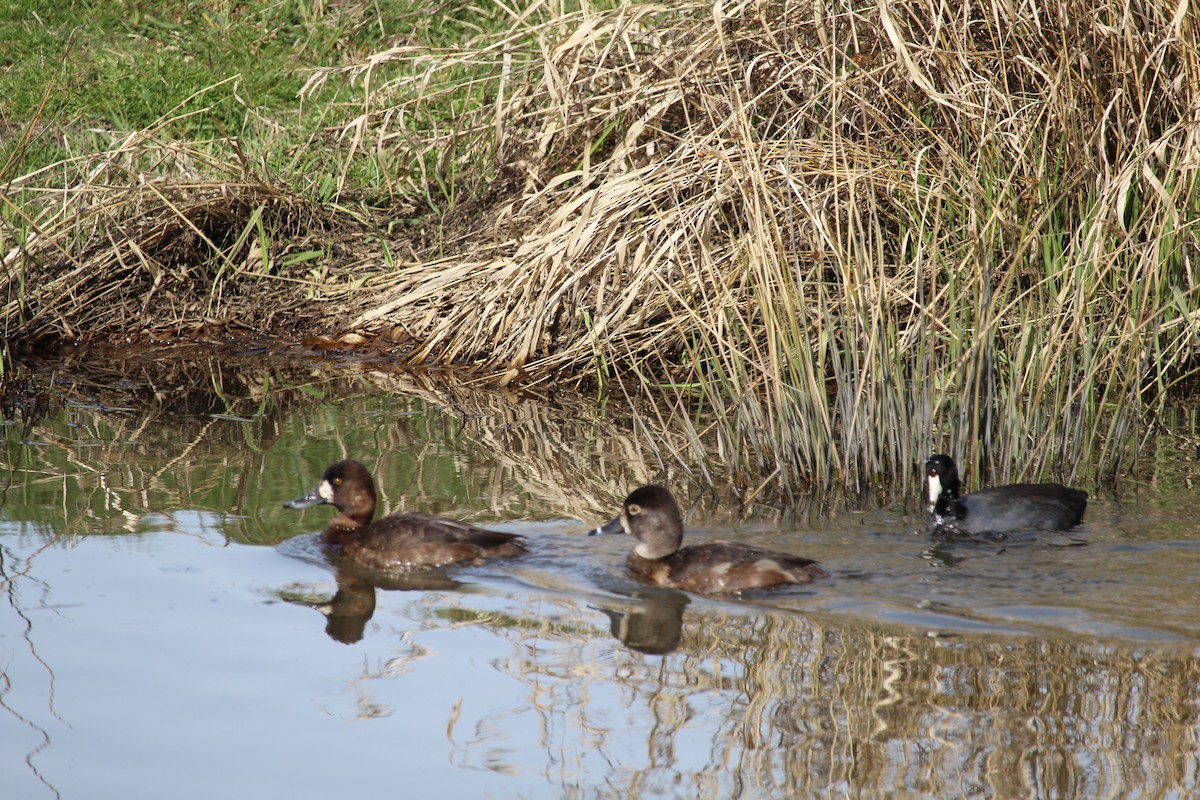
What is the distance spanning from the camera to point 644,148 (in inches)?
382

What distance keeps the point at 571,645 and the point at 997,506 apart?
224 centimetres

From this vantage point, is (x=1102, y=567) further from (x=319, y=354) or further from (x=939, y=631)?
(x=319, y=354)

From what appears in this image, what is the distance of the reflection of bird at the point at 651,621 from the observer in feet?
16.7

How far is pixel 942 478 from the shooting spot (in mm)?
6324

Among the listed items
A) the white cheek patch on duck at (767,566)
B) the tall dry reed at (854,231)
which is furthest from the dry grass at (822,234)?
the white cheek patch on duck at (767,566)

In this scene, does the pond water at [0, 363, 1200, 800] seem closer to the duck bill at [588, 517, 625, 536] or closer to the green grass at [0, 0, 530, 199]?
the duck bill at [588, 517, 625, 536]

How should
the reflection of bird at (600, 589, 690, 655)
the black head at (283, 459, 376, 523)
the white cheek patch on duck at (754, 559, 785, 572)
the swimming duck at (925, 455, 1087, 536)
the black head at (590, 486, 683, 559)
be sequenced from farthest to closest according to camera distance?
the black head at (283, 459, 376, 523) < the swimming duck at (925, 455, 1087, 536) < the black head at (590, 486, 683, 559) < the white cheek patch on duck at (754, 559, 785, 572) < the reflection of bird at (600, 589, 690, 655)

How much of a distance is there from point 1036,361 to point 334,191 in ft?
21.5

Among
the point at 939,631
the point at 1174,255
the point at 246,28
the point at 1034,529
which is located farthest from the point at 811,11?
the point at 246,28

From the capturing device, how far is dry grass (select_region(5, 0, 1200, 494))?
21.9 ft

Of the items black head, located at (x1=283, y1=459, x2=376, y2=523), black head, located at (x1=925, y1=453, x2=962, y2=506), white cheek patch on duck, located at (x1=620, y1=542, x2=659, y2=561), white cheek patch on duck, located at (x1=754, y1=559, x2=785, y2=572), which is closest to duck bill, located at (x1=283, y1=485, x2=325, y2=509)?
black head, located at (x1=283, y1=459, x2=376, y2=523)

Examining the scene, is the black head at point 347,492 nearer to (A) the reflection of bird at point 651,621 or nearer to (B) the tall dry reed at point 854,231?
(A) the reflection of bird at point 651,621

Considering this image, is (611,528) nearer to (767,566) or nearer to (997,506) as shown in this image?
(767,566)

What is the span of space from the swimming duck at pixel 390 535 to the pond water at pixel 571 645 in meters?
0.13
